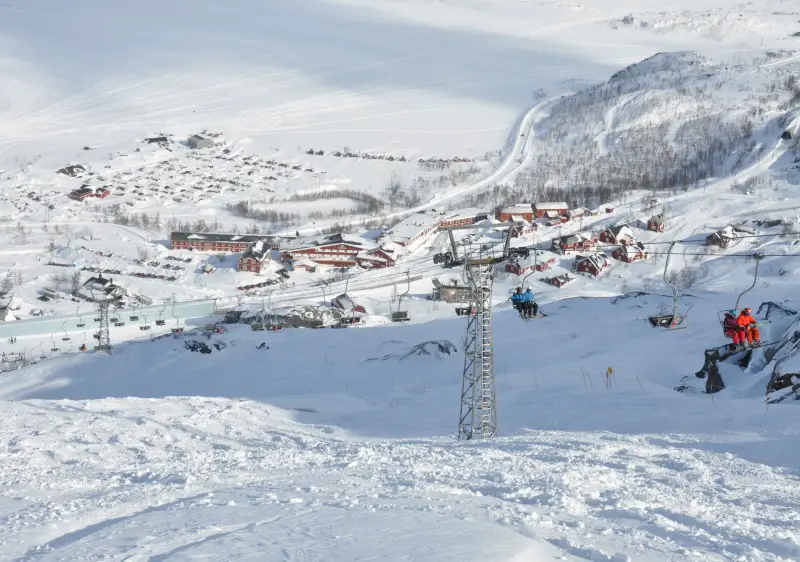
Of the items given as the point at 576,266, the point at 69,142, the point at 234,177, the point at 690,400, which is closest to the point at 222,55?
the point at 69,142

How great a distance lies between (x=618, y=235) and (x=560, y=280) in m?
6.64

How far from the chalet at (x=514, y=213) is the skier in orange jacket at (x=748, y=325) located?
30.2 m

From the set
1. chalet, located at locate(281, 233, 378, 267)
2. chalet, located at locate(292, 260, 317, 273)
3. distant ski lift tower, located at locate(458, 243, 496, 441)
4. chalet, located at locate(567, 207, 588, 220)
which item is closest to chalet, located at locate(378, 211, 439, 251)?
chalet, located at locate(281, 233, 378, 267)

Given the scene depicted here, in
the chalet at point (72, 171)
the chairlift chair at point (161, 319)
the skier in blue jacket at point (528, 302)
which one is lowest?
the chairlift chair at point (161, 319)

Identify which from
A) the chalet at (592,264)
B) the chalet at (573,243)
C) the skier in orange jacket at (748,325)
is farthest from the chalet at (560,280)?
the skier in orange jacket at (748,325)

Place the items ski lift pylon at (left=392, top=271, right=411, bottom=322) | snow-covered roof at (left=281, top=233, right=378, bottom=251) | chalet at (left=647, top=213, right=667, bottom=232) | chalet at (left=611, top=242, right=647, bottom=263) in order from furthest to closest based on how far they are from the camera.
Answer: chalet at (left=647, top=213, right=667, bottom=232)
snow-covered roof at (left=281, top=233, right=378, bottom=251)
chalet at (left=611, top=242, right=647, bottom=263)
ski lift pylon at (left=392, top=271, right=411, bottom=322)

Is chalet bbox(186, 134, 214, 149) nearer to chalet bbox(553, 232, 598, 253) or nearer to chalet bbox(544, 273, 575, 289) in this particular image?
chalet bbox(553, 232, 598, 253)

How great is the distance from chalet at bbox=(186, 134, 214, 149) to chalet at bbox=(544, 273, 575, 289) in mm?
36758

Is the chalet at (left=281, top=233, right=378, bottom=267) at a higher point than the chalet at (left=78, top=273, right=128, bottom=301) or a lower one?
higher

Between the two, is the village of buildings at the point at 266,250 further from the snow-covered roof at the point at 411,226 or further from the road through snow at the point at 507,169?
the road through snow at the point at 507,169

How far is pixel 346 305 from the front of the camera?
27297 millimetres

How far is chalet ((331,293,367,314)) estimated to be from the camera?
27.2 metres

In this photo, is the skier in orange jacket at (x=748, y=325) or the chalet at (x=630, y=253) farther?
the chalet at (x=630, y=253)

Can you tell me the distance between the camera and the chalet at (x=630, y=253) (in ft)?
109
